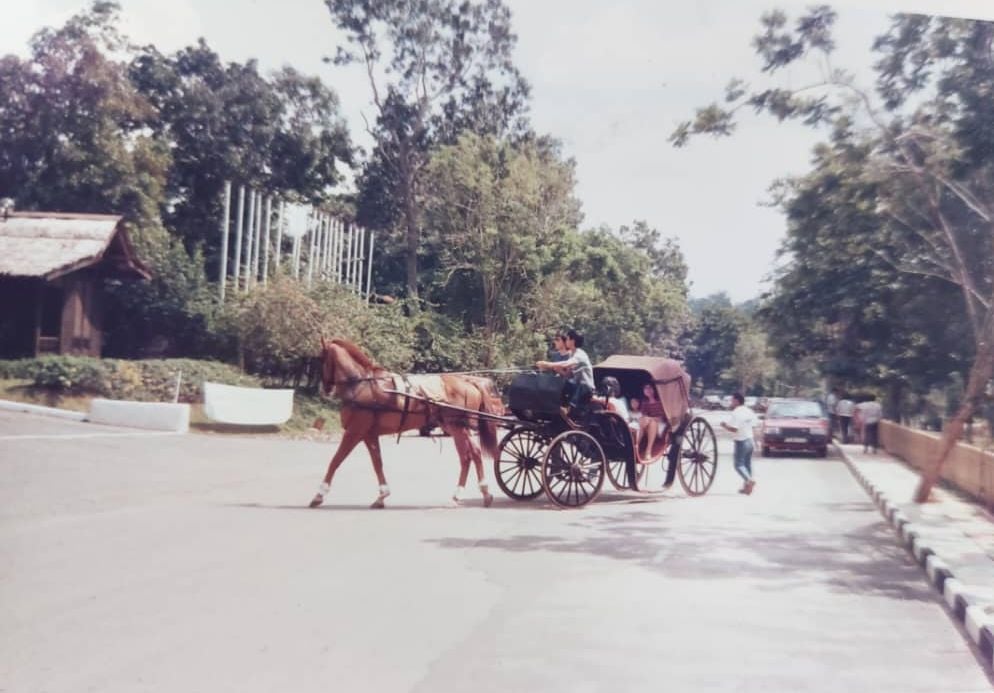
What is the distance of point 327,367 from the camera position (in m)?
5.27

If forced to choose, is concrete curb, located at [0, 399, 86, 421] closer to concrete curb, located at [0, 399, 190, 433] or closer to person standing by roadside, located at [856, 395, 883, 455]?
concrete curb, located at [0, 399, 190, 433]

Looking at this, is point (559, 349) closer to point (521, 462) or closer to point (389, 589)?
point (521, 462)

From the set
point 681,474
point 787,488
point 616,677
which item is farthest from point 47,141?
point 787,488

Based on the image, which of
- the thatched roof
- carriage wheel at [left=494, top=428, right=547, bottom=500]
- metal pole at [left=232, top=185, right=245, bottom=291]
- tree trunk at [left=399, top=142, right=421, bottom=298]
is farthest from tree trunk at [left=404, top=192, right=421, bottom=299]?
carriage wheel at [left=494, top=428, right=547, bottom=500]

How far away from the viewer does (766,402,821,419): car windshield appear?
662 cm

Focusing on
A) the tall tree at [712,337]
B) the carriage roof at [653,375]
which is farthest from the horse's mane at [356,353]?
the tall tree at [712,337]

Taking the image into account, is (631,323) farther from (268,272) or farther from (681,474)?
(268,272)

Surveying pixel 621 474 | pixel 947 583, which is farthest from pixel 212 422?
pixel 947 583

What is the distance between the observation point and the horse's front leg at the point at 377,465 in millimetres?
5719

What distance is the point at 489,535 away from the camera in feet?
17.6

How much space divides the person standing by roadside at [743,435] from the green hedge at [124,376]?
324cm

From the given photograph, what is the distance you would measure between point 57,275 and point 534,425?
3169 mm

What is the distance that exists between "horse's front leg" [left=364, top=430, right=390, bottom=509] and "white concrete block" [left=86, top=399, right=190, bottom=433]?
51.0 inches

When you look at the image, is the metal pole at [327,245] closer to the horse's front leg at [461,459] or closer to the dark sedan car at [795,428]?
the horse's front leg at [461,459]
